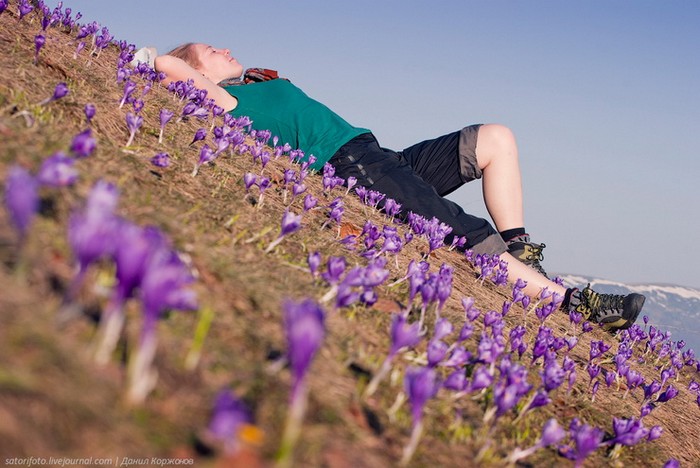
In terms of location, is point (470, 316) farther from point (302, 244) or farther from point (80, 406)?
point (80, 406)

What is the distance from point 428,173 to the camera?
11.2 meters

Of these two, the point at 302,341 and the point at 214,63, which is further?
the point at 214,63

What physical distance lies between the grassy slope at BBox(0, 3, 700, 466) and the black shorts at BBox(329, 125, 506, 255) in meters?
3.35

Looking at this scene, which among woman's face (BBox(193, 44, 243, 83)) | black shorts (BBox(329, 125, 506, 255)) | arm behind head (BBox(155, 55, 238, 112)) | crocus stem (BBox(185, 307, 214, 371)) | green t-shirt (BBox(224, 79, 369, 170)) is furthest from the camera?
woman's face (BBox(193, 44, 243, 83))

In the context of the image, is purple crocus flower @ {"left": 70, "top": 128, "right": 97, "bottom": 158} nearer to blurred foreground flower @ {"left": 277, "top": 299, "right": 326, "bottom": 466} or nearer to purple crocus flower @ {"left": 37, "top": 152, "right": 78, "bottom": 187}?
purple crocus flower @ {"left": 37, "top": 152, "right": 78, "bottom": 187}

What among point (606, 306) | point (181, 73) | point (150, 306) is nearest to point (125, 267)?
point (150, 306)

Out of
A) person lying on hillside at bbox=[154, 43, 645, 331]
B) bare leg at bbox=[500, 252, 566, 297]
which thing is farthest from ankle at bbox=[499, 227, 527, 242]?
bare leg at bbox=[500, 252, 566, 297]

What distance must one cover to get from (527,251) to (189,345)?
8.40 metres

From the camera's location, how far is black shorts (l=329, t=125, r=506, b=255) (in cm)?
977

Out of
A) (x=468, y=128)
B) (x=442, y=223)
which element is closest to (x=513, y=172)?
(x=468, y=128)

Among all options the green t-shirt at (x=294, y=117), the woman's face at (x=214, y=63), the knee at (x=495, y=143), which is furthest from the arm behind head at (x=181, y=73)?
the knee at (x=495, y=143)

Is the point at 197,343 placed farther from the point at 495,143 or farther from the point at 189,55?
the point at 189,55

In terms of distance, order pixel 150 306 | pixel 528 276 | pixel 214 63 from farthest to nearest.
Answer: pixel 214 63 < pixel 528 276 < pixel 150 306

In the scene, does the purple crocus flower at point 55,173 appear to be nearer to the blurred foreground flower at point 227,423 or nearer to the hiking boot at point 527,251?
the blurred foreground flower at point 227,423
